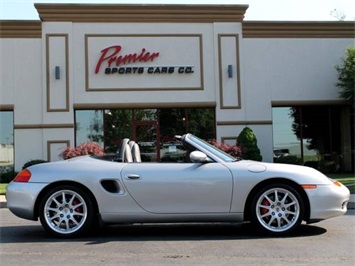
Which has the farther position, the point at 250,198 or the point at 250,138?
the point at 250,138

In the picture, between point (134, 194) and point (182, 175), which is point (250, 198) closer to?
point (182, 175)

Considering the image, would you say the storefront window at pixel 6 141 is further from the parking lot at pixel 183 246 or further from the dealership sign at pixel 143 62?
the parking lot at pixel 183 246

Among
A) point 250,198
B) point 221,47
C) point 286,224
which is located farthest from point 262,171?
point 221,47

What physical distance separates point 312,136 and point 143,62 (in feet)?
24.5


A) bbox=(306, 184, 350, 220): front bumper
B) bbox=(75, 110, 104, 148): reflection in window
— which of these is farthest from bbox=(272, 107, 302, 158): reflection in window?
bbox=(306, 184, 350, 220): front bumper

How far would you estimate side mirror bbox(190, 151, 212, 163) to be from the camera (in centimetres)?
591

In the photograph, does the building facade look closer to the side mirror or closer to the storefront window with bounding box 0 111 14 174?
the storefront window with bounding box 0 111 14 174

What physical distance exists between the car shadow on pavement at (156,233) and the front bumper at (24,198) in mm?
368

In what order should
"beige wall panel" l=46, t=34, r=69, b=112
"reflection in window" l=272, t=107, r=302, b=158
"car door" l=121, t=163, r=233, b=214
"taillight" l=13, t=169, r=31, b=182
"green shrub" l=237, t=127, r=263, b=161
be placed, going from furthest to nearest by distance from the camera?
"reflection in window" l=272, t=107, r=302, b=158 → "beige wall panel" l=46, t=34, r=69, b=112 → "green shrub" l=237, t=127, r=263, b=161 → "taillight" l=13, t=169, r=31, b=182 → "car door" l=121, t=163, r=233, b=214

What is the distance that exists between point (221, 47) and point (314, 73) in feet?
12.8

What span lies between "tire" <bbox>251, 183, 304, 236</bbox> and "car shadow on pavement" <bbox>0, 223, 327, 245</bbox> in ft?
0.46

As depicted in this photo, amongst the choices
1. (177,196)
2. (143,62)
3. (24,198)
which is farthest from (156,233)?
(143,62)

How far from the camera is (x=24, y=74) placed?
17.2 m

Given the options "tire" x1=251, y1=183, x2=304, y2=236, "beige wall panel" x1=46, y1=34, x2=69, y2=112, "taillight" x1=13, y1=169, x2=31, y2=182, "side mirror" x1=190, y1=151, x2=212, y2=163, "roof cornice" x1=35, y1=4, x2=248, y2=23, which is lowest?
"tire" x1=251, y1=183, x2=304, y2=236
